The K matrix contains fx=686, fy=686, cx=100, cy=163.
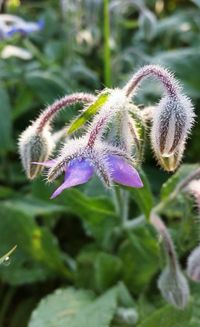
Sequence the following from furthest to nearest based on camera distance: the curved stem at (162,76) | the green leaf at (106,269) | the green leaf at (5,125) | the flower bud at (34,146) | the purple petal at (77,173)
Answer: the green leaf at (5,125) → the green leaf at (106,269) → the flower bud at (34,146) → the curved stem at (162,76) → the purple petal at (77,173)

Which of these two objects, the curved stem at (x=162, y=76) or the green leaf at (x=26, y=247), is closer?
the curved stem at (x=162, y=76)

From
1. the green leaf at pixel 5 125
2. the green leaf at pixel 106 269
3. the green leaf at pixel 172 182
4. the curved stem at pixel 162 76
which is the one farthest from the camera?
the green leaf at pixel 5 125

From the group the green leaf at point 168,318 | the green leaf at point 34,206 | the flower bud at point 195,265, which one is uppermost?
the flower bud at point 195,265

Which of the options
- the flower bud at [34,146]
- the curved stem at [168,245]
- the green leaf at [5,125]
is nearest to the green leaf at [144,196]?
the curved stem at [168,245]

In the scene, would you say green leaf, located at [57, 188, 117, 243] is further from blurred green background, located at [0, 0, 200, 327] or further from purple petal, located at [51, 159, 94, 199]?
purple petal, located at [51, 159, 94, 199]

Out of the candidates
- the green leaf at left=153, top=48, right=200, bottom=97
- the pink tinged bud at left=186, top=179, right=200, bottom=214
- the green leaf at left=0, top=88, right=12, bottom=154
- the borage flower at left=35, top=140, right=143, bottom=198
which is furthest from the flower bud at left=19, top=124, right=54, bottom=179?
the green leaf at left=153, top=48, right=200, bottom=97

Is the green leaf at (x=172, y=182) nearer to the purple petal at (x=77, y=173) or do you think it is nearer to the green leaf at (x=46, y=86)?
the purple petal at (x=77, y=173)

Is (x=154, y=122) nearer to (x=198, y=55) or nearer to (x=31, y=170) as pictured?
(x=31, y=170)

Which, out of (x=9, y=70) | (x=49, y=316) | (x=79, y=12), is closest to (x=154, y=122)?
(x=49, y=316)
